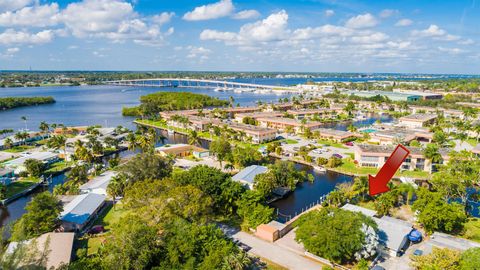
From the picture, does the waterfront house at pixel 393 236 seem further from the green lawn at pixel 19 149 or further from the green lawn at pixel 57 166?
the green lawn at pixel 19 149

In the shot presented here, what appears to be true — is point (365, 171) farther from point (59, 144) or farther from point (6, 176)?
point (6, 176)

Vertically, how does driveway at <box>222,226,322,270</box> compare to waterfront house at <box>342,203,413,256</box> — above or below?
below

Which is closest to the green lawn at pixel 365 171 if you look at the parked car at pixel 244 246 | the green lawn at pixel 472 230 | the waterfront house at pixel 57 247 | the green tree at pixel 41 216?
the green lawn at pixel 472 230

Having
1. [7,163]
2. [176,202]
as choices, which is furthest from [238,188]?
[7,163]

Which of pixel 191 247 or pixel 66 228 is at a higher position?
pixel 191 247

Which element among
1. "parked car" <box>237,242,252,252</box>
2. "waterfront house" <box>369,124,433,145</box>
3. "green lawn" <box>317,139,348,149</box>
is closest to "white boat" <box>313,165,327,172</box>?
"green lawn" <box>317,139,348,149</box>

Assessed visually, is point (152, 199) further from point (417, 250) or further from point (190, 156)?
point (190, 156)

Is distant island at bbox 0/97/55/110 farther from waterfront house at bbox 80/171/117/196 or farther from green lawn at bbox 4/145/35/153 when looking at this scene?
waterfront house at bbox 80/171/117/196
